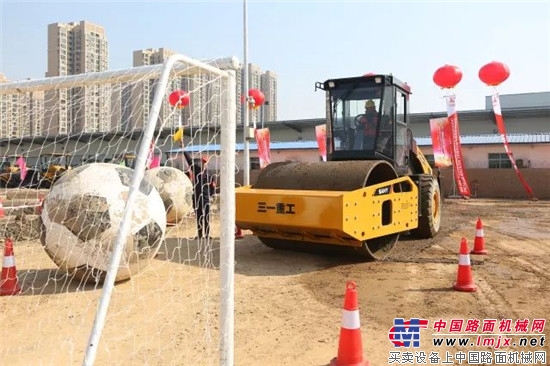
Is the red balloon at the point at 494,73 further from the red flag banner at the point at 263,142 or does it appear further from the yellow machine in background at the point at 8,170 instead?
the yellow machine in background at the point at 8,170

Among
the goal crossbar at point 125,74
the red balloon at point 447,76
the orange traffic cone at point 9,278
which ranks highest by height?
the red balloon at point 447,76

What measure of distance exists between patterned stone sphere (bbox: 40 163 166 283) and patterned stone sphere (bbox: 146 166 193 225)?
505 cm

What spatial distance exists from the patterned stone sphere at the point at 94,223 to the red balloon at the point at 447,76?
11.7 m

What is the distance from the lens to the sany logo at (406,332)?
433 cm

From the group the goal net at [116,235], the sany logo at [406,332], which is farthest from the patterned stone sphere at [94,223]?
the sany logo at [406,332]

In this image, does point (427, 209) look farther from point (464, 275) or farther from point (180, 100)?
point (180, 100)

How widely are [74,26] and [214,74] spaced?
30.7ft

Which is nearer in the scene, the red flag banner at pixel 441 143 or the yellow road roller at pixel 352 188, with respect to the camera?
the yellow road roller at pixel 352 188

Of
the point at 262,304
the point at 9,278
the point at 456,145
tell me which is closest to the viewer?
the point at 262,304

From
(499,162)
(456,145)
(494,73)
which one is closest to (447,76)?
(494,73)

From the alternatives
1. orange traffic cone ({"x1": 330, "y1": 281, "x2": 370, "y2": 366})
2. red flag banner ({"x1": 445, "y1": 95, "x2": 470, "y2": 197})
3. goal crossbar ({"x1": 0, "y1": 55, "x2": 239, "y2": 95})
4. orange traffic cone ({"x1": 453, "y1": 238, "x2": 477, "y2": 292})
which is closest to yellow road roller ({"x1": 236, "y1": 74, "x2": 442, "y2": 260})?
orange traffic cone ({"x1": 453, "y1": 238, "x2": 477, "y2": 292})

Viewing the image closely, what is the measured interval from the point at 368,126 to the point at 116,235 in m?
5.77

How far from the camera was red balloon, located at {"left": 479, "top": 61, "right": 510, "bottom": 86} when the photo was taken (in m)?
15.0

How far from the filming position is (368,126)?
8.54 m
